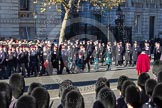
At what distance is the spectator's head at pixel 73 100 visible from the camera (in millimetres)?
7898

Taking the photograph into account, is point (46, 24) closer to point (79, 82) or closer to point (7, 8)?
point (7, 8)

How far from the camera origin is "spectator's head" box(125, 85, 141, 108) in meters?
8.14

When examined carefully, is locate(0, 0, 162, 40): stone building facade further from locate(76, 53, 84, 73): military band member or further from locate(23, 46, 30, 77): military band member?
locate(23, 46, 30, 77): military band member

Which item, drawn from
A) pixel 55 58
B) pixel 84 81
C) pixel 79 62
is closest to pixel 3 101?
pixel 84 81

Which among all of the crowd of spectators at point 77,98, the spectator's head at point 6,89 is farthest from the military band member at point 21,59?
the spectator's head at point 6,89

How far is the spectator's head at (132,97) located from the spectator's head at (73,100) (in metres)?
0.89

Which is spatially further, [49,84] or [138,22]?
[138,22]

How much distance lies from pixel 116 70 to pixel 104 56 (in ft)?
7.57

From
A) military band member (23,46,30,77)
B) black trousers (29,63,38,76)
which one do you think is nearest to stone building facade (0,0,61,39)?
black trousers (29,63,38,76)

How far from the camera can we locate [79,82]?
19.2 meters

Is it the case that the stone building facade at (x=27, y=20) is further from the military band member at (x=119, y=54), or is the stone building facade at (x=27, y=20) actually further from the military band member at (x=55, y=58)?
the military band member at (x=55, y=58)

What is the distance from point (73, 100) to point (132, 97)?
43.4 inches

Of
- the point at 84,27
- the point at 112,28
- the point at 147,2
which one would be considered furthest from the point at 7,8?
the point at 147,2

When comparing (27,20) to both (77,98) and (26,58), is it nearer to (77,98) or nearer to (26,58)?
(26,58)
